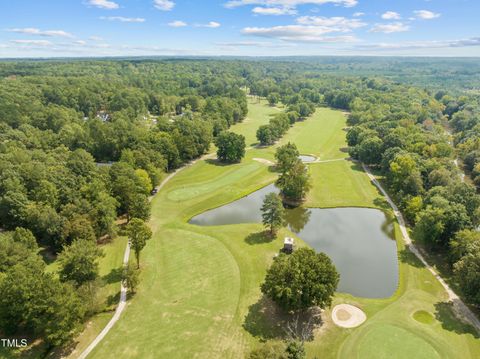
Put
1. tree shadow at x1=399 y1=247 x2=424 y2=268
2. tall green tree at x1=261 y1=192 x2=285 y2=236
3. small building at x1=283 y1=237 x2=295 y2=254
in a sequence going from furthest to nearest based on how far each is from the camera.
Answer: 1. tall green tree at x1=261 y1=192 x2=285 y2=236
2. small building at x1=283 y1=237 x2=295 y2=254
3. tree shadow at x1=399 y1=247 x2=424 y2=268

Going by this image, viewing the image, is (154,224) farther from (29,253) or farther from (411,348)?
(411,348)

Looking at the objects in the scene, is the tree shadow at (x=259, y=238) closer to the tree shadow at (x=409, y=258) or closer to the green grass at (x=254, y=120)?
the tree shadow at (x=409, y=258)

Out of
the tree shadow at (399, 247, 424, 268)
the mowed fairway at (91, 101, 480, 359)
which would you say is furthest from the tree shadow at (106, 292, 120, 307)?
the tree shadow at (399, 247, 424, 268)

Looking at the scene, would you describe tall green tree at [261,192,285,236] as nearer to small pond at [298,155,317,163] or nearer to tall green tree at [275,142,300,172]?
tall green tree at [275,142,300,172]

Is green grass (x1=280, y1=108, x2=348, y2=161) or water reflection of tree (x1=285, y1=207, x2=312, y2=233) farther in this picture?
green grass (x1=280, y1=108, x2=348, y2=161)

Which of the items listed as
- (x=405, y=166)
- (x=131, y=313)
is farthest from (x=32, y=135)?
(x=405, y=166)

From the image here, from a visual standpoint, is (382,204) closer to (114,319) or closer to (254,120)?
(114,319)
